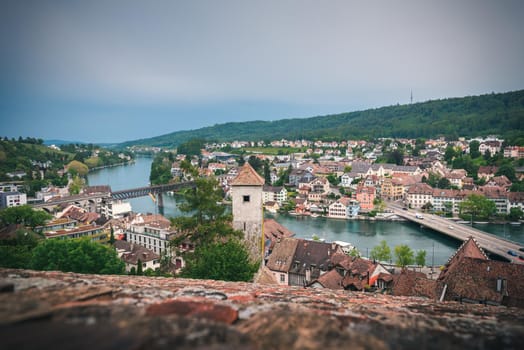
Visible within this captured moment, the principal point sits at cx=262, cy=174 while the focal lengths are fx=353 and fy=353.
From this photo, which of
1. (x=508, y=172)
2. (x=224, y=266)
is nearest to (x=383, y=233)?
(x=224, y=266)

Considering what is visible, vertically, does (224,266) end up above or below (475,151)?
below

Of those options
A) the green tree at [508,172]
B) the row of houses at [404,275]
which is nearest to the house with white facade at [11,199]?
the row of houses at [404,275]

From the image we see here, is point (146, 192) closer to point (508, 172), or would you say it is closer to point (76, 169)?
point (76, 169)

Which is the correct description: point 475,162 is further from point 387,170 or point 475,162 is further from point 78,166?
point 78,166

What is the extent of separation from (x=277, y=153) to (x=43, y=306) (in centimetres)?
10820

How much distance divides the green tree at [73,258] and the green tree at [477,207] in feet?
135

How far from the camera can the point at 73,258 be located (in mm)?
13008

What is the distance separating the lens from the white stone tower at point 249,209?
1060cm

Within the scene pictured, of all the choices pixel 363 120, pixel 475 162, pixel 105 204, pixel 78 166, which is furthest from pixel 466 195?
pixel 363 120

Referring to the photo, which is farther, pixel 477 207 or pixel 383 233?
pixel 477 207

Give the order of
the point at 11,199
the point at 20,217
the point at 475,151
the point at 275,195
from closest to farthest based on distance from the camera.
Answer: the point at 20,217, the point at 11,199, the point at 275,195, the point at 475,151

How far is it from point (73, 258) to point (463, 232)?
34605 millimetres

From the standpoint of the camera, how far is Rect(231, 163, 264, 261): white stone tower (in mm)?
10602

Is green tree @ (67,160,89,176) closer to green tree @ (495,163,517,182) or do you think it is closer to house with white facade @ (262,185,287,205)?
house with white facade @ (262,185,287,205)
